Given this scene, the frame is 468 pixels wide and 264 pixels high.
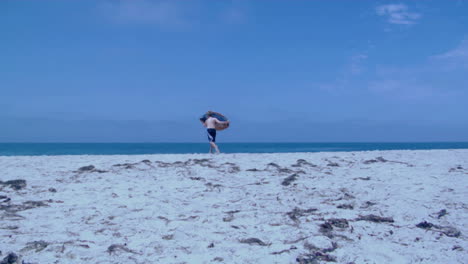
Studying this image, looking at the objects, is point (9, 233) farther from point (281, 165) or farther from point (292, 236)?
point (281, 165)

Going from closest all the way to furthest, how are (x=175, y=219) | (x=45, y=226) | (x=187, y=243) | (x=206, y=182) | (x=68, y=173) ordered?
(x=187, y=243) → (x=45, y=226) → (x=175, y=219) → (x=206, y=182) → (x=68, y=173)

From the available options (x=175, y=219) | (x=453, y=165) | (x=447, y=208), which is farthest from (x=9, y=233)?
(x=453, y=165)

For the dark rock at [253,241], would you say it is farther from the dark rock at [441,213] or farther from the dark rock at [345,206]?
the dark rock at [441,213]

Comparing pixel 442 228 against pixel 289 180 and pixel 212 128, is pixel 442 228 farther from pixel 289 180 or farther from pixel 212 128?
pixel 212 128

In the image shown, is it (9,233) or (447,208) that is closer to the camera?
(9,233)

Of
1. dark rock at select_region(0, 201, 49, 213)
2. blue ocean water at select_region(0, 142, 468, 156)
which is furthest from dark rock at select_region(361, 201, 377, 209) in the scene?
blue ocean water at select_region(0, 142, 468, 156)

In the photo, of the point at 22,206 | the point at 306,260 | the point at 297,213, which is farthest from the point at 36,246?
the point at 297,213

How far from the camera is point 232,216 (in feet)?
15.5

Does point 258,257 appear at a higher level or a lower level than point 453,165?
lower

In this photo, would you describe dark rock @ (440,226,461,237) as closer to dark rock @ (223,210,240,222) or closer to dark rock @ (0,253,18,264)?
dark rock @ (223,210,240,222)

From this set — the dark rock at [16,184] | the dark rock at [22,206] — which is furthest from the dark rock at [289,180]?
the dark rock at [16,184]

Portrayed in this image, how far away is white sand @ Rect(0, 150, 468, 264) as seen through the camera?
11.6 feet

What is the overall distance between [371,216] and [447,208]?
1240 millimetres

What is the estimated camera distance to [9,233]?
158 inches
